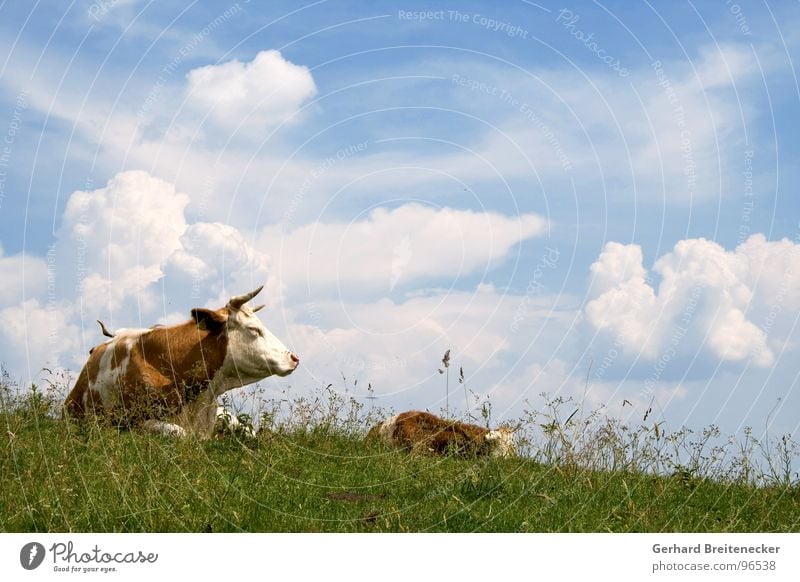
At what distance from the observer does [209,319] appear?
12.8 m

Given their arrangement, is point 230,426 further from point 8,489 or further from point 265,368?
point 8,489

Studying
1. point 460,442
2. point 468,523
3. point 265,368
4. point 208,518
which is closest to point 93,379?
point 265,368

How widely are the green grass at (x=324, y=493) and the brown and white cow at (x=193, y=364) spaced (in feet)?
4.51

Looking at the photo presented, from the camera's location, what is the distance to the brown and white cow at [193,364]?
12492 millimetres

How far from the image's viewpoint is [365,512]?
8039 millimetres

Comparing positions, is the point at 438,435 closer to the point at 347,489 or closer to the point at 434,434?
the point at 434,434

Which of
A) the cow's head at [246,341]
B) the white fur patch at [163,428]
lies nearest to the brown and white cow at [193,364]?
the cow's head at [246,341]

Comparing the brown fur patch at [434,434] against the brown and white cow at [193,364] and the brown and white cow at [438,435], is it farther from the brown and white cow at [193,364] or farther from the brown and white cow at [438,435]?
the brown and white cow at [193,364]

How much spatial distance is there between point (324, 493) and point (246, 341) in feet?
14.2

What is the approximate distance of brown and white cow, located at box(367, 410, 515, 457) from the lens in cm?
1194


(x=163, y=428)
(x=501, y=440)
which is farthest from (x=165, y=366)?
(x=501, y=440)
